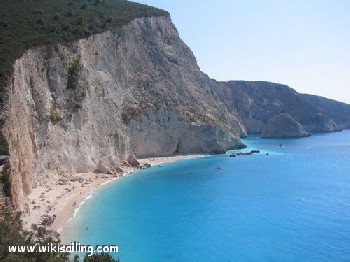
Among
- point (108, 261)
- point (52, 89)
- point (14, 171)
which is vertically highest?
point (52, 89)

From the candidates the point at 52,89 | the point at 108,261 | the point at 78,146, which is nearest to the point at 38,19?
the point at 52,89

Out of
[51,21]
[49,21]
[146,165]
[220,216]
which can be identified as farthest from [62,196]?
[51,21]

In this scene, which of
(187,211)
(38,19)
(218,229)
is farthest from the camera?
(38,19)

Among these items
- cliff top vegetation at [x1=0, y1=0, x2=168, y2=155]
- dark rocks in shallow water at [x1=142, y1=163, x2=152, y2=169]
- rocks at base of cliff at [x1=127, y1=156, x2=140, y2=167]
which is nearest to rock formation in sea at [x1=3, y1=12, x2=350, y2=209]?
cliff top vegetation at [x1=0, y1=0, x2=168, y2=155]

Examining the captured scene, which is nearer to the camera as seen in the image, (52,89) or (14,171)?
(14,171)

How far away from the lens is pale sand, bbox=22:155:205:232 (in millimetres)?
41100

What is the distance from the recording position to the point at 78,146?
206ft

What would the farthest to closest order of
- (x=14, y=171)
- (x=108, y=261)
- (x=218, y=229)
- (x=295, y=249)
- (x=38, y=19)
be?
(x=38, y=19) → (x=218, y=229) → (x=14, y=171) → (x=295, y=249) → (x=108, y=261)

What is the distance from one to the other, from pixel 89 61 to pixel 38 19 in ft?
34.3

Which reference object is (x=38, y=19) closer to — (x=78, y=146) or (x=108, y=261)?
(x=78, y=146)

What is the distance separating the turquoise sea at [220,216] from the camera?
3488 cm

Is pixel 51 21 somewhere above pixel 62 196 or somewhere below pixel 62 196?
above

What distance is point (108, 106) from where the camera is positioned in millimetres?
74688

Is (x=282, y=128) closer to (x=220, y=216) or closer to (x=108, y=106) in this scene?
(x=108, y=106)
